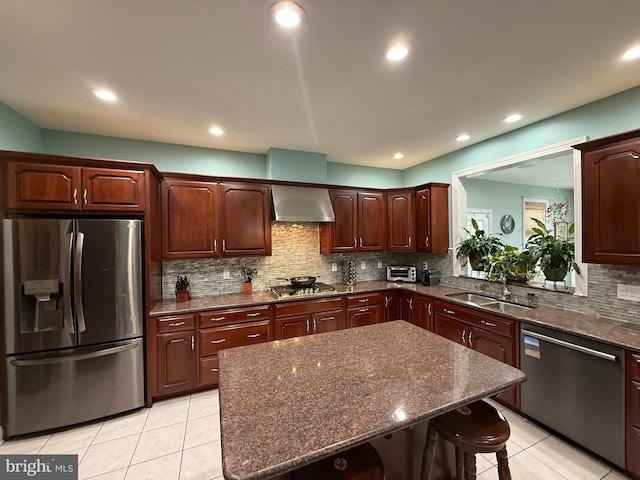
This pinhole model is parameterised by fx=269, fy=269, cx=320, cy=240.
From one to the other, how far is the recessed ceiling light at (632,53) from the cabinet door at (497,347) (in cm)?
225

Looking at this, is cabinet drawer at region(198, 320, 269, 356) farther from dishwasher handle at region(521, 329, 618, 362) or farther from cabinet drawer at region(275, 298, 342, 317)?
dishwasher handle at region(521, 329, 618, 362)

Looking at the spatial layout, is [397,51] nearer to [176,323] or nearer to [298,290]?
[298,290]

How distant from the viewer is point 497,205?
5.41 m

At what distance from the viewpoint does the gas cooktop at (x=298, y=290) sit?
3294 mm

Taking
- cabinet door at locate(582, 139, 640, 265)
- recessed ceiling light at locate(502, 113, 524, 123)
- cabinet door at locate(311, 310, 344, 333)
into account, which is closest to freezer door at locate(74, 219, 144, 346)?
cabinet door at locate(311, 310, 344, 333)

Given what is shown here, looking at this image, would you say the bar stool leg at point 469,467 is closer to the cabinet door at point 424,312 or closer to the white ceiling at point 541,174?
the cabinet door at point 424,312

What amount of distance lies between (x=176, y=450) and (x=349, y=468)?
1686mm

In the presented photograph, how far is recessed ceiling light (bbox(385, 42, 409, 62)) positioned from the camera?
1656mm

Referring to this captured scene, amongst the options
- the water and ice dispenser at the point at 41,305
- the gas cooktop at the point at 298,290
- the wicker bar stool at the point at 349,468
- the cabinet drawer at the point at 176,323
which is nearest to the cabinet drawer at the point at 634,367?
the wicker bar stool at the point at 349,468

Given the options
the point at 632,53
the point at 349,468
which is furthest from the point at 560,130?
the point at 349,468

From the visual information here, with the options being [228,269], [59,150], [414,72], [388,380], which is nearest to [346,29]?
[414,72]

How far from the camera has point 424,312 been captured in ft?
11.3

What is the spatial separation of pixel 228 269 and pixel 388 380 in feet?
8.79

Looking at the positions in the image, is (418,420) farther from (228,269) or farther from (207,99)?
(228,269)
